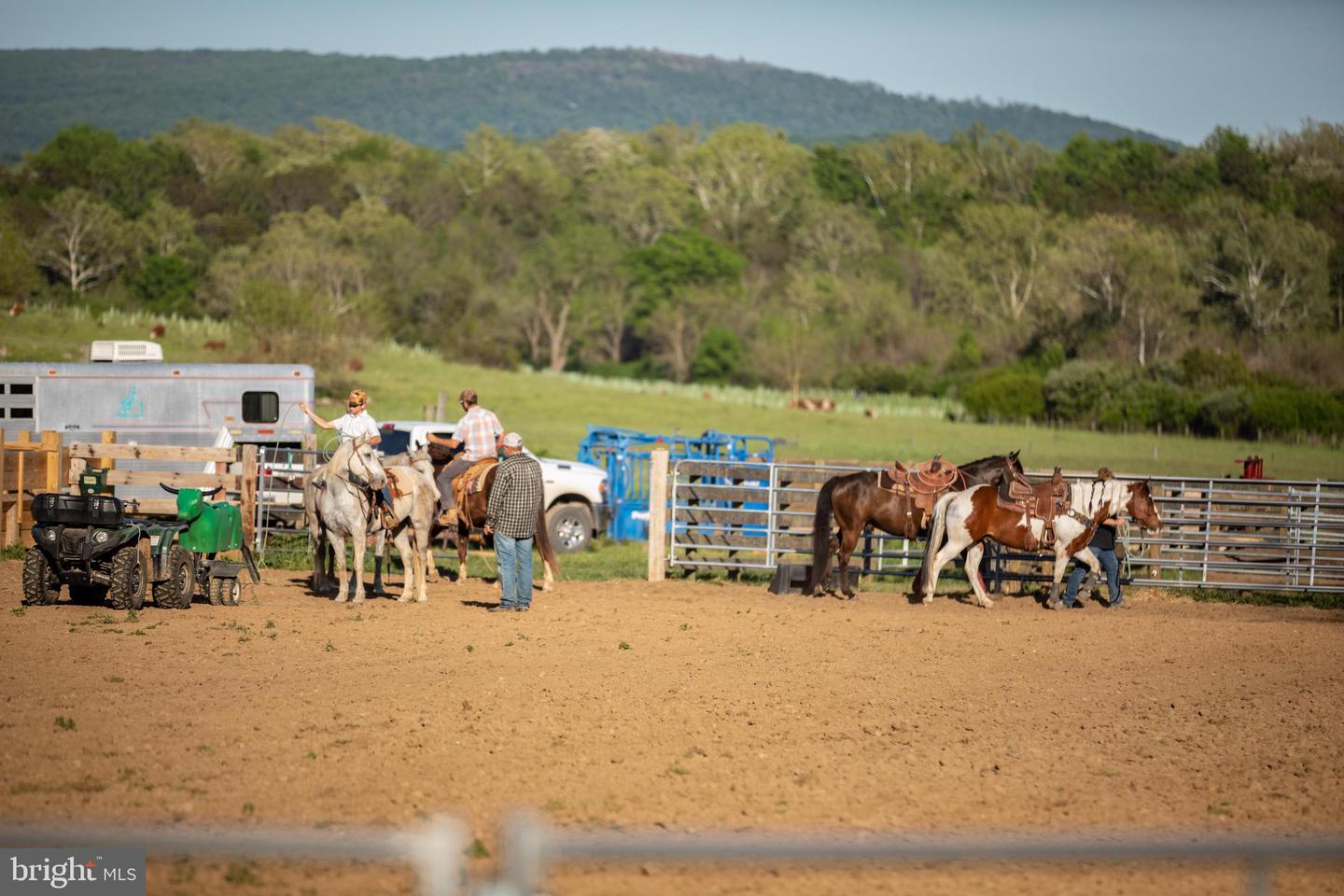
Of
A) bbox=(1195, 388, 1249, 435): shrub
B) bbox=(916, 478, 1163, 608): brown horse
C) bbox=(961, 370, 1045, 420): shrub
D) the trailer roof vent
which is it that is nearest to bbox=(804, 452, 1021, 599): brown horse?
bbox=(916, 478, 1163, 608): brown horse

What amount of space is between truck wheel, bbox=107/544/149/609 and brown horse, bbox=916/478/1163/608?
351 inches

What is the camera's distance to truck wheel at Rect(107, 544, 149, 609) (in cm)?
1395

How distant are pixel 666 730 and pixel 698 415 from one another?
→ 166ft

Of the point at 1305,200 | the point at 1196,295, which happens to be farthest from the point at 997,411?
the point at 1305,200

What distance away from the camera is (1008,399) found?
64938mm

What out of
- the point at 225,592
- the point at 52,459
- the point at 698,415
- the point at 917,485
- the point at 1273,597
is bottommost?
the point at 1273,597

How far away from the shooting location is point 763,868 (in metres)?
7.12

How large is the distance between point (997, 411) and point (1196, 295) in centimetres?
1822

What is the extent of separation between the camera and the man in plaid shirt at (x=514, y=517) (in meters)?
15.3

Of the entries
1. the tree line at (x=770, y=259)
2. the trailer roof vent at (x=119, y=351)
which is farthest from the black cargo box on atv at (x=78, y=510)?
the tree line at (x=770, y=259)

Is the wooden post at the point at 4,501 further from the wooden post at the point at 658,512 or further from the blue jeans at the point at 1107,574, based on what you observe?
the blue jeans at the point at 1107,574

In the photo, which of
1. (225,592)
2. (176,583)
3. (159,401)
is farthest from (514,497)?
(159,401)

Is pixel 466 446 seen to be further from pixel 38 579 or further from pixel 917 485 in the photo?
pixel 917 485

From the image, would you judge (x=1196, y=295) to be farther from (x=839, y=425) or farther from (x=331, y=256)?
(x=331, y=256)
